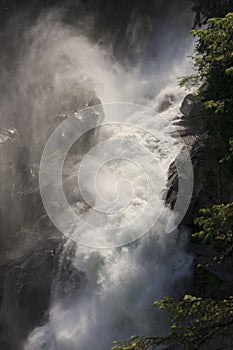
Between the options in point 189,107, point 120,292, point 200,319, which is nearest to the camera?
point 200,319

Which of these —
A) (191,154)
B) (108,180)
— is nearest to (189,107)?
(108,180)

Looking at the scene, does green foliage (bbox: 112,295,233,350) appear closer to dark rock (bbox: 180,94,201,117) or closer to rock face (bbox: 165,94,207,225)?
rock face (bbox: 165,94,207,225)

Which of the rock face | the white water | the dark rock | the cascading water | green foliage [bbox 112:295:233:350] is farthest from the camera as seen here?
the dark rock

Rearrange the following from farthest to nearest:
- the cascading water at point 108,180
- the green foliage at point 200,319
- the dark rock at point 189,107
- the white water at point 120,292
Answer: the dark rock at point 189,107 → the cascading water at point 108,180 → the white water at point 120,292 → the green foliage at point 200,319

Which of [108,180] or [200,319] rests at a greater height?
[108,180]

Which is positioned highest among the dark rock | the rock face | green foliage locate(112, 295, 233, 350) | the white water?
the dark rock

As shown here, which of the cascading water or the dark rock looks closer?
the cascading water

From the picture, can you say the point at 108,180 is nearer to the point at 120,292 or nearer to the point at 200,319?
the point at 120,292

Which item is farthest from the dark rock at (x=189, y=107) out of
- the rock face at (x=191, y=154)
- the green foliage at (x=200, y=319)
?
the green foliage at (x=200, y=319)

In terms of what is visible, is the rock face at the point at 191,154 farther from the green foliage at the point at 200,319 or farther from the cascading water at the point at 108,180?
the green foliage at the point at 200,319

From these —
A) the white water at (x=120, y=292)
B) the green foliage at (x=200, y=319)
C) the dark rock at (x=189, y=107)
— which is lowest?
the green foliage at (x=200, y=319)

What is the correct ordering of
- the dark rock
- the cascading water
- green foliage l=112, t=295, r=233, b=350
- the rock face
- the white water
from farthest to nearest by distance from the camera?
the dark rock, the rock face, the cascading water, the white water, green foliage l=112, t=295, r=233, b=350

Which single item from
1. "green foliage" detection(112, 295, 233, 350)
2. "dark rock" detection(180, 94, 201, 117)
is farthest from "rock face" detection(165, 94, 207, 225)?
"green foliage" detection(112, 295, 233, 350)
